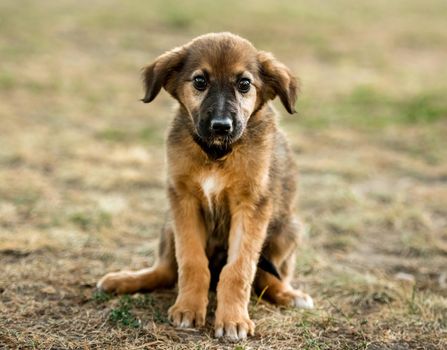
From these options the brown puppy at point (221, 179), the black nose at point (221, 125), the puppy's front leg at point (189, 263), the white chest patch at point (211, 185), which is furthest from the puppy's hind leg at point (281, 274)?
the black nose at point (221, 125)

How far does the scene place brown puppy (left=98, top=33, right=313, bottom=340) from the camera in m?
4.09

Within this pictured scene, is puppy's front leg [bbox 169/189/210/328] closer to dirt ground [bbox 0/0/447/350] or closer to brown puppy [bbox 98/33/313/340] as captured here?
brown puppy [bbox 98/33/313/340]

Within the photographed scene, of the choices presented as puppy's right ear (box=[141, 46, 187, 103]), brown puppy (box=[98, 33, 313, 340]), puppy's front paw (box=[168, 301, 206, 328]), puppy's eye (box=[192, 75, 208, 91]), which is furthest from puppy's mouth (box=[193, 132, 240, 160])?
puppy's front paw (box=[168, 301, 206, 328])

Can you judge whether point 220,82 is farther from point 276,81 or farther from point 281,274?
point 281,274

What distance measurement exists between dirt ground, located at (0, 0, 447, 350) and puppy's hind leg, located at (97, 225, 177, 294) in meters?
0.09

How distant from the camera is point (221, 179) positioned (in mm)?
4211

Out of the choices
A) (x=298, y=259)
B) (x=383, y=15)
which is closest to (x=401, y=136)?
(x=298, y=259)

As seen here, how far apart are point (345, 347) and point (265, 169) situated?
1154 mm

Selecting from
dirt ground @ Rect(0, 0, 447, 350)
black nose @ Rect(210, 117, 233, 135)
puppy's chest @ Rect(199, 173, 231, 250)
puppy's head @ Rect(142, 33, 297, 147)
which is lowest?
dirt ground @ Rect(0, 0, 447, 350)

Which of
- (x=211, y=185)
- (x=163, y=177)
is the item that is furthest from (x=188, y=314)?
(x=163, y=177)

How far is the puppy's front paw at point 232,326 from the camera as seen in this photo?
393cm

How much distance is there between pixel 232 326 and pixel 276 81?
1609 mm

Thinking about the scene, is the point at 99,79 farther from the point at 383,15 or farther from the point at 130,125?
the point at 383,15

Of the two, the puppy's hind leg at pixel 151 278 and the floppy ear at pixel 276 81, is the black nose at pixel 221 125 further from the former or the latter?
the puppy's hind leg at pixel 151 278
